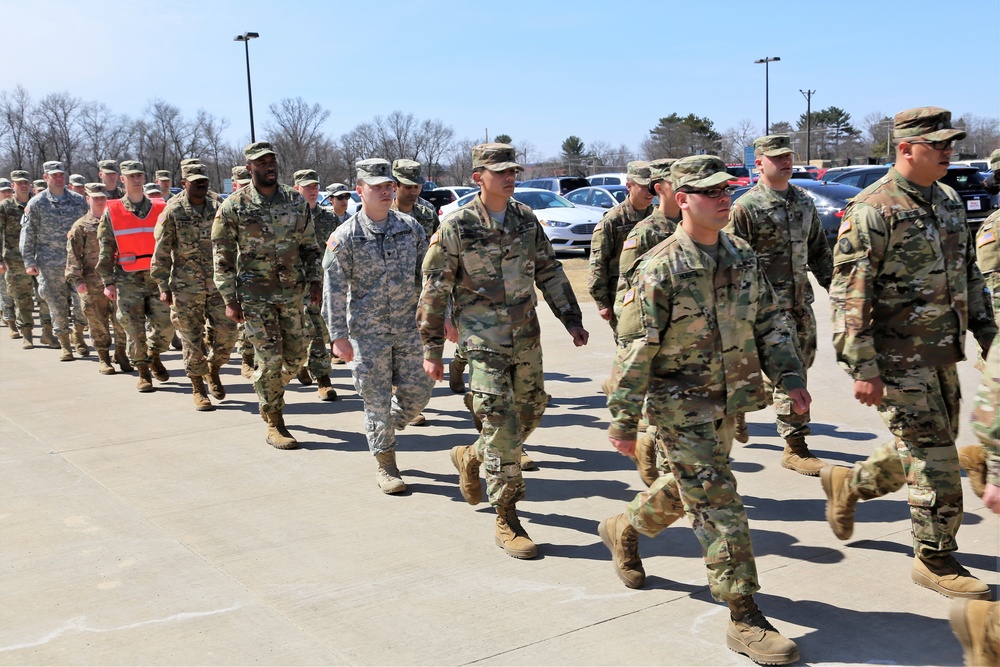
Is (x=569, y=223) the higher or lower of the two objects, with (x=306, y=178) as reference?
lower

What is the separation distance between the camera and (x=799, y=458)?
21.9 feet

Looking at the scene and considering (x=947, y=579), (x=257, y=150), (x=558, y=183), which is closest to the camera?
(x=947, y=579)

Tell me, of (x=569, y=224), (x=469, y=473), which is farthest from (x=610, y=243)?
(x=569, y=224)

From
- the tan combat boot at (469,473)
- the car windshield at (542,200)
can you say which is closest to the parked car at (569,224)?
the car windshield at (542,200)

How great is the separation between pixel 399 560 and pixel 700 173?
262cm

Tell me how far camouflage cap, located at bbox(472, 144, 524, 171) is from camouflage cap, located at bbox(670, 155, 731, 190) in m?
1.35

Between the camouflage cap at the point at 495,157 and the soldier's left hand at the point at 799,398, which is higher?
the camouflage cap at the point at 495,157

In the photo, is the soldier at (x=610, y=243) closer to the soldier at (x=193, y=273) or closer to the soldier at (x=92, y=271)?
the soldier at (x=193, y=273)

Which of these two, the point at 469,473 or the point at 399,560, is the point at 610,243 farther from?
the point at 399,560

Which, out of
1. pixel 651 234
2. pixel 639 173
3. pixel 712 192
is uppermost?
pixel 639 173

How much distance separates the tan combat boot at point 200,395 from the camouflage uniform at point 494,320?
437 cm

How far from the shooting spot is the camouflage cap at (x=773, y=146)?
655 centimetres

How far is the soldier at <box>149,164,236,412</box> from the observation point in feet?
30.1

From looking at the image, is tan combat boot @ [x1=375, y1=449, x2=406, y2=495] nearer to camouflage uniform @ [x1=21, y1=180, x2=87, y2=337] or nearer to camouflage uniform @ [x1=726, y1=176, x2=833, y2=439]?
camouflage uniform @ [x1=726, y1=176, x2=833, y2=439]
